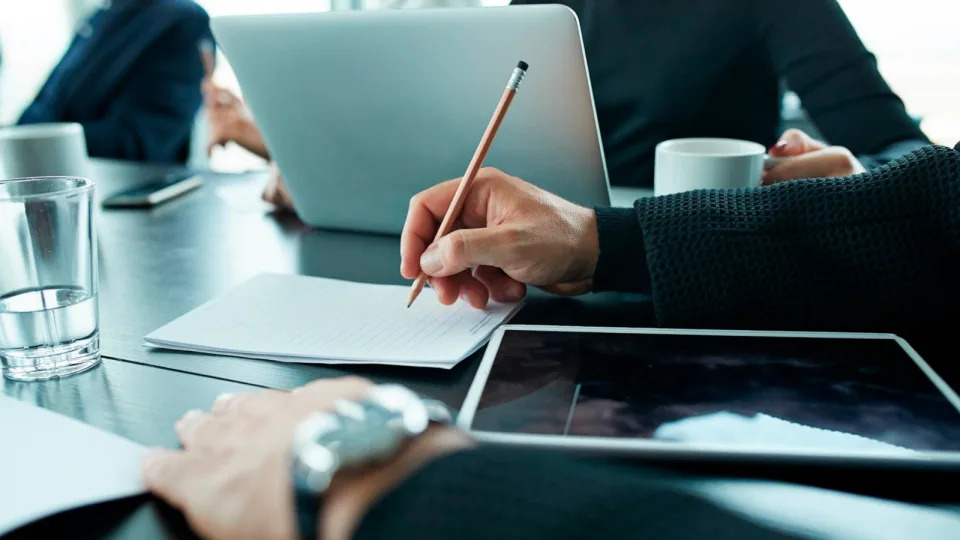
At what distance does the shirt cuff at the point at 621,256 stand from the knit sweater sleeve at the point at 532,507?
0.38 m

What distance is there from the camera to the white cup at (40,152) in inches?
43.5

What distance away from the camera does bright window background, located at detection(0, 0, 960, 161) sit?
6.80 feet

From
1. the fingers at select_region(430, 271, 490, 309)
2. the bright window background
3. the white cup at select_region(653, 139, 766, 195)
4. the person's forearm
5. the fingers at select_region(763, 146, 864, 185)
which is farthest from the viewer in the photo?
the bright window background

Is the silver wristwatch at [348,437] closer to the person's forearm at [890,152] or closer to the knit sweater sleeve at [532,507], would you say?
the knit sweater sleeve at [532,507]

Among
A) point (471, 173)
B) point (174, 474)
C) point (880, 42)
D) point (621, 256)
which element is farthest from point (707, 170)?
point (880, 42)

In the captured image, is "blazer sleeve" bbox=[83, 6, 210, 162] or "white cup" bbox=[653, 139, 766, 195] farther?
"blazer sleeve" bbox=[83, 6, 210, 162]

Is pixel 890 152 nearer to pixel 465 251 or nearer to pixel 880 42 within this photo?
pixel 465 251

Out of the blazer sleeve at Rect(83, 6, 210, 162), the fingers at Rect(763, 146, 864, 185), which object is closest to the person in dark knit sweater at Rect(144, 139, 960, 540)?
the fingers at Rect(763, 146, 864, 185)

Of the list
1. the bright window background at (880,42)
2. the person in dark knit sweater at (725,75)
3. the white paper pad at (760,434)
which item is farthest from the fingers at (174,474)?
the bright window background at (880,42)

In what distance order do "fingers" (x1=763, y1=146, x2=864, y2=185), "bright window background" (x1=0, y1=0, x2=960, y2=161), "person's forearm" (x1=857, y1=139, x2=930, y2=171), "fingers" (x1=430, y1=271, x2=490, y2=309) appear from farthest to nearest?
1. "bright window background" (x1=0, y1=0, x2=960, y2=161)
2. "person's forearm" (x1=857, y1=139, x2=930, y2=171)
3. "fingers" (x1=763, y1=146, x2=864, y2=185)
4. "fingers" (x1=430, y1=271, x2=490, y2=309)

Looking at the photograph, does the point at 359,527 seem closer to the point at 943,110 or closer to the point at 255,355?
the point at 255,355

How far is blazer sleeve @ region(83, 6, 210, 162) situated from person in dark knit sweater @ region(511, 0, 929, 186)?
1159mm

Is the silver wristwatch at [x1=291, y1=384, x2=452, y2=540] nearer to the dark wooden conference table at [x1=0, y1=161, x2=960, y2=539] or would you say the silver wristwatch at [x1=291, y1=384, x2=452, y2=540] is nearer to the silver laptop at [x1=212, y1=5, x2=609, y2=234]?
the dark wooden conference table at [x1=0, y1=161, x2=960, y2=539]

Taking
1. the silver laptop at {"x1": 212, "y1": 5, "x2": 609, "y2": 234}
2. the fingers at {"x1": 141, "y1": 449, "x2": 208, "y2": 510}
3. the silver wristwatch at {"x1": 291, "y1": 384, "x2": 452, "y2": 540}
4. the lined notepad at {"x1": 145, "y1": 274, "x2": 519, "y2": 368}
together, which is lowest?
the lined notepad at {"x1": 145, "y1": 274, "x2": 519, "y2": 368}
